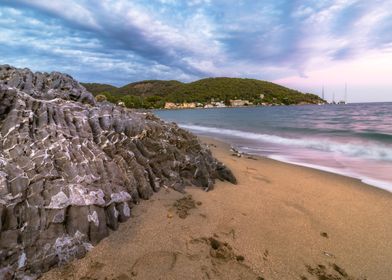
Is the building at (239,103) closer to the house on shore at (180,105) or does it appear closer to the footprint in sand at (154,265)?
the house on shore at (180,105)

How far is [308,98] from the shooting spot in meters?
159

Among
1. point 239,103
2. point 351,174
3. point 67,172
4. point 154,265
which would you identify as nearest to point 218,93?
point 239,103

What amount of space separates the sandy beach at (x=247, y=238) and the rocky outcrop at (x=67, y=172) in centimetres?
36

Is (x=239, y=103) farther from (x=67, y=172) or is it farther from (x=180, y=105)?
(x=67, y=172)

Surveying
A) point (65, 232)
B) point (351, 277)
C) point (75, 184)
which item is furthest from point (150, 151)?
point (351, 277)

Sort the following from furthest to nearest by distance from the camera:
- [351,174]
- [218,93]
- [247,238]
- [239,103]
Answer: [218,93], [239,103], [351,174], [247,238]

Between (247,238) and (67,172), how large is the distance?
3.41 m

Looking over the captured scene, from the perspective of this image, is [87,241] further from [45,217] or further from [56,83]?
[56,83]

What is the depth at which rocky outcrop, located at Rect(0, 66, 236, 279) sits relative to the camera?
356 cm

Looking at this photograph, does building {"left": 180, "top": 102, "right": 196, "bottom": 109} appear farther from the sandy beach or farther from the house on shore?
the sandy beach

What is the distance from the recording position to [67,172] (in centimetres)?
437

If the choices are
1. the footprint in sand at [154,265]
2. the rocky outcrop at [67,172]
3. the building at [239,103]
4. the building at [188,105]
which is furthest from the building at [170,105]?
the footprint in sand at [154,265]

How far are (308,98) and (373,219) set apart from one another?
168901mm

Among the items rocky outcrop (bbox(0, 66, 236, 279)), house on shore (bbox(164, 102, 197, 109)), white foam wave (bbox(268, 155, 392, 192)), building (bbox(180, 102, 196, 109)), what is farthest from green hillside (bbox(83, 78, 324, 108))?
rocky outcrop (bbox(0, 66, 236, 279))
